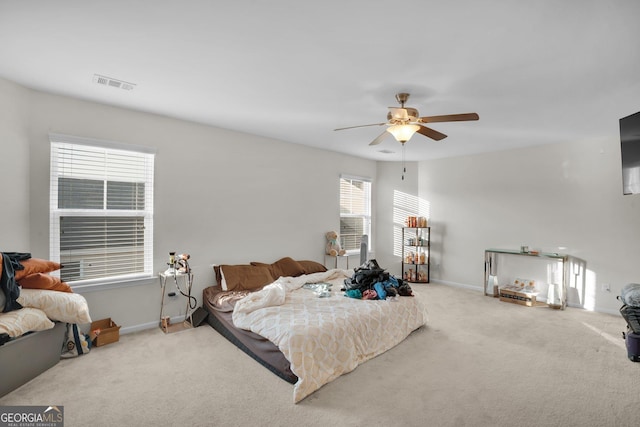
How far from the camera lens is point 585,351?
322cm

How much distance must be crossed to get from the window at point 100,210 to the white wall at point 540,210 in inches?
206

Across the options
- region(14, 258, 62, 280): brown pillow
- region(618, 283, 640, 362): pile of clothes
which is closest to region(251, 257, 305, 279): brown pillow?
region(14, 258, 62, 280): brown pillow

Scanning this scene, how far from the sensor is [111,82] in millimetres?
2850

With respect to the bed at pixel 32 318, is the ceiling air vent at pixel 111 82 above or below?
above

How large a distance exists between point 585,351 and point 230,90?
4505mm

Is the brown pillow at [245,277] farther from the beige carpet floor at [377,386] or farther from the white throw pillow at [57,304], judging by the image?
the white throw pillow at [57,304]

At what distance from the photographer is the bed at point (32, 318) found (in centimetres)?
231

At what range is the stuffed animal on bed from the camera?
5.67 m

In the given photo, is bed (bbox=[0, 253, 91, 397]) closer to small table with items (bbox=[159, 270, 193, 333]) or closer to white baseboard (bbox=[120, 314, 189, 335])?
white baseboard (bbox=[120, 314, 189, 335])

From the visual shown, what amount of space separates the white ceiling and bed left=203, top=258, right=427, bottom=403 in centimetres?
216

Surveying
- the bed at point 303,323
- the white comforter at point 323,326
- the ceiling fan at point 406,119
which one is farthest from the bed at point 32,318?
the ceiling fan at point 406,119

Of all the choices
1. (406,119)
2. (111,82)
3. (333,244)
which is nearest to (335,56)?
(406,119)

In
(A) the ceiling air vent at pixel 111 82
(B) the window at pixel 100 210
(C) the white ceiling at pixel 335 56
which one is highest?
(A) the ceiling air vent at pixel 111 82

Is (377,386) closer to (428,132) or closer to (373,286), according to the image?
(373,286)
